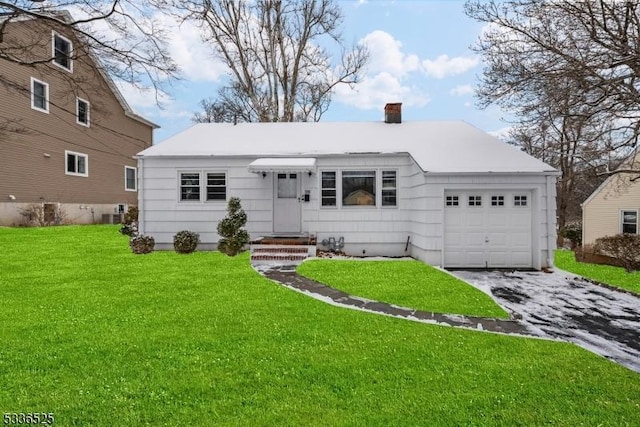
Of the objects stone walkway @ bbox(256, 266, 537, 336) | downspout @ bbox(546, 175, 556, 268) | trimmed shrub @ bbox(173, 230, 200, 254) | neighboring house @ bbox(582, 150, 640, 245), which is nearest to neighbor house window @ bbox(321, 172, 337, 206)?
stone walkway @ bbox(256, 266, 537, 336)

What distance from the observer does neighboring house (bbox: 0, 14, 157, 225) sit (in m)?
17.8

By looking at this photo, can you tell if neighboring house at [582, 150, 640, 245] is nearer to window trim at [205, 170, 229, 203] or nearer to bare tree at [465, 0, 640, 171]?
bare tree at [465, 0, 640, 171]

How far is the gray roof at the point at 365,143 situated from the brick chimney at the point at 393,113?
44cm

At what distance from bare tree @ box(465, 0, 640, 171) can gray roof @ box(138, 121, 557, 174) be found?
187cm

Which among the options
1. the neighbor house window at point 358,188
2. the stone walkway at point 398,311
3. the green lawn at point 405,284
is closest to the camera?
the stone walkway at point 398,311

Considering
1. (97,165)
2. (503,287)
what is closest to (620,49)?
(503,287)

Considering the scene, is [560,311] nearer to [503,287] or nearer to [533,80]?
[503,287]

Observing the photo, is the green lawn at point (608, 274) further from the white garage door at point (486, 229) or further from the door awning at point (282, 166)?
the door awning at point (282, 166)

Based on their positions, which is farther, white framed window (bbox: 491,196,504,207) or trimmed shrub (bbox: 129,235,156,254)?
trimmed shrub (bbox: 129,235,156,254)

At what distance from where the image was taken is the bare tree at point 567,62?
31.7ft

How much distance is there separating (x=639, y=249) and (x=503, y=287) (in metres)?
5.85

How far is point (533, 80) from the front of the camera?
11.3m

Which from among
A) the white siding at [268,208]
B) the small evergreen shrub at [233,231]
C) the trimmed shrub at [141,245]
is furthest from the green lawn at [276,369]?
the white siding at [268,208]

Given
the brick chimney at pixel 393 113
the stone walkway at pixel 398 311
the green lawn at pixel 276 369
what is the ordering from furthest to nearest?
the brick chimney at pixel 393 113
the stone walkway at pixel 398 311
the green lawn at pixel 276 369
